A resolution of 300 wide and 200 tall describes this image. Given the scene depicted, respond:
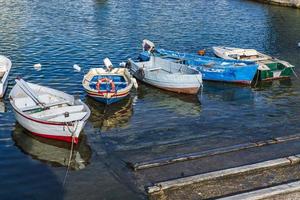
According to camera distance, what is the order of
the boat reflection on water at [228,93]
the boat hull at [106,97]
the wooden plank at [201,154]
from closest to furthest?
the wooden plank at [201,154], the boat hull at [106,97], the boat reflection on water at [228,93]

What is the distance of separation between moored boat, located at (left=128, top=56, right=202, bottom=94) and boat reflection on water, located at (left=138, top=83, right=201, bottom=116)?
0.41m

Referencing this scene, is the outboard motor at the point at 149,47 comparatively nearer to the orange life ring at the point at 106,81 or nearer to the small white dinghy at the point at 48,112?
the orange life ring at the point at 106,81

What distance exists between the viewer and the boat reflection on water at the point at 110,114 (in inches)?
1076

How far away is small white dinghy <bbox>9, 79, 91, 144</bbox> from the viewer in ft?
77.5

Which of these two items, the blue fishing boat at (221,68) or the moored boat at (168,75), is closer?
the moored boat at (168,75)

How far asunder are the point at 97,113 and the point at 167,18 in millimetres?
36205

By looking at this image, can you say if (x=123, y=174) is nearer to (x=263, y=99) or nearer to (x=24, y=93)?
(x=24, y=93)

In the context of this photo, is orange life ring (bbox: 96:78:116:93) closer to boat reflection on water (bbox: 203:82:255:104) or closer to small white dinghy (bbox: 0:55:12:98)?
small white dinghy (bbox: 0:55:12:98)

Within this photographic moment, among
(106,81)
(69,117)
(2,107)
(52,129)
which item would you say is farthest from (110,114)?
(2,107)

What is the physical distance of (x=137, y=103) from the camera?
1235 inches

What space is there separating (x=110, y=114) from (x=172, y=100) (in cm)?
503

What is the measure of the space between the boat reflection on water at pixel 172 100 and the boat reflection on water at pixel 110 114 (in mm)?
1640

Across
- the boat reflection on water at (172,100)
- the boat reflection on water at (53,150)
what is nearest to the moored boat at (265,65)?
the boat reflection on water at (172,100)

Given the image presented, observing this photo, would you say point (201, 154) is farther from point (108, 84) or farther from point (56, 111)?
point (108, 84)
